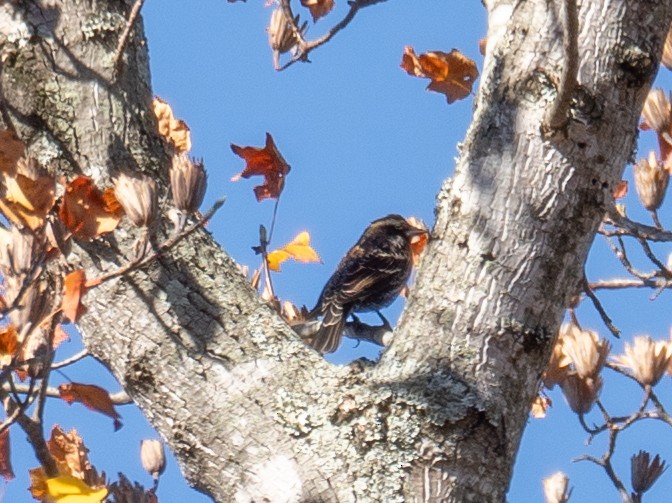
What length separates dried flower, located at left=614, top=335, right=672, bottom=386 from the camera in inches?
125

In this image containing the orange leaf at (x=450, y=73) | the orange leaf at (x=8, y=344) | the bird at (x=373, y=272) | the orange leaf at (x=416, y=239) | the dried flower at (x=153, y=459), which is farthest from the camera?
the bird at (x=373, y=272)

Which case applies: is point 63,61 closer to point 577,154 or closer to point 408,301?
point 408,301

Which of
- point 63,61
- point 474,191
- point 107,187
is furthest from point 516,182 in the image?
point 63,61

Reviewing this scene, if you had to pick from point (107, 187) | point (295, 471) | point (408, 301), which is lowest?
point (295, 471)

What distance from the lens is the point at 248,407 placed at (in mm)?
2562

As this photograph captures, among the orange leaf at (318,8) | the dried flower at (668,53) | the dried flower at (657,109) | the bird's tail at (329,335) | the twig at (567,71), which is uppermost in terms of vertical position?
the bird's tail at (329,335)

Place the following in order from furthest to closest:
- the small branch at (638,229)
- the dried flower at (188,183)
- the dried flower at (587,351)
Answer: the dried flower at (587,351) < the small branch at (638,229) < the dried flower at (188,183)

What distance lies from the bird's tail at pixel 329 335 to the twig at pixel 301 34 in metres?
2.48

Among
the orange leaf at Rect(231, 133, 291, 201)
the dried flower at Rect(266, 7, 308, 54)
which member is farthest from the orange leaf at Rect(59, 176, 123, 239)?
the dried flower at Rect(266, 7, 308, 54)

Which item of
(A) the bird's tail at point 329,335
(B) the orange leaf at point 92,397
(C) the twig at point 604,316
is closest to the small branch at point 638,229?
(C) the twig at point 604,316

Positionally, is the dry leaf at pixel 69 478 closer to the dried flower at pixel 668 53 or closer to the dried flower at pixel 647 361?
the dried flower at pixel 647 361

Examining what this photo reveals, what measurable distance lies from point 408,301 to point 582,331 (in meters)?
0.73

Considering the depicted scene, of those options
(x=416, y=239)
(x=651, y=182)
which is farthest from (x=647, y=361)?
(x=416, y=239)

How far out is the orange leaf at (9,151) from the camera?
244 cm
